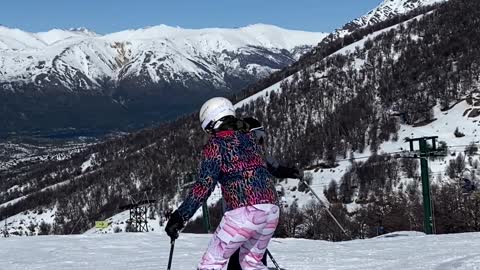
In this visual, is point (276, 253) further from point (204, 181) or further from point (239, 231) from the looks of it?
point (204, 181)

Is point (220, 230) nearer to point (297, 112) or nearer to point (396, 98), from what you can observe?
point (396, 98)

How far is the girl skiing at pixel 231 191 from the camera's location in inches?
198

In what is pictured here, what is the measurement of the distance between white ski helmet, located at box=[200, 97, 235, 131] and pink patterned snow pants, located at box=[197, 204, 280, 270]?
2.16 ft

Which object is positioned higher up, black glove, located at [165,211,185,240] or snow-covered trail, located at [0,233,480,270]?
black glove, located at [165,211,185,240]

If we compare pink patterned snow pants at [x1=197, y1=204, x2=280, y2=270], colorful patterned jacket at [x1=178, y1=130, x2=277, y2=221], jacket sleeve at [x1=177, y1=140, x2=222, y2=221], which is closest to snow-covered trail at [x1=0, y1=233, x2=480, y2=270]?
pink patterned snow pants at [x1=197, y1=204, x2=280, y2=270]

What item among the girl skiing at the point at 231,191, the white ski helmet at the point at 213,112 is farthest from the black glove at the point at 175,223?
the white ski helmet at the point at 213,112

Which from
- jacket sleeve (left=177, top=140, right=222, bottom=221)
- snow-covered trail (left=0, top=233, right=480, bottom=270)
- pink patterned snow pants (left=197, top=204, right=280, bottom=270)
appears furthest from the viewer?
snow-covered trail (left=0, top=233, right=480, bottom=270)

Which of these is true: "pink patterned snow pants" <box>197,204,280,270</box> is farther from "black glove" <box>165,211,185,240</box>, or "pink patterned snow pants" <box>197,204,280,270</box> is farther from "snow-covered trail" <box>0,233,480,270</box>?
"snow-covered trail" <box>0,233,480,270</box>

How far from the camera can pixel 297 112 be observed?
153 metres

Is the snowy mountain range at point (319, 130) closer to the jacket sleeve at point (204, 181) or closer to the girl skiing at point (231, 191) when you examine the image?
the girl skiing at point (231, 191)

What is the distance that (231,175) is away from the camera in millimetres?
5121

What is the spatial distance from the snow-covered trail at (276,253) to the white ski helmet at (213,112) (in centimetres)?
354

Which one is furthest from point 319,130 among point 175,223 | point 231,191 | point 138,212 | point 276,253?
point 175,223

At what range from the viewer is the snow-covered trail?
848 cm
